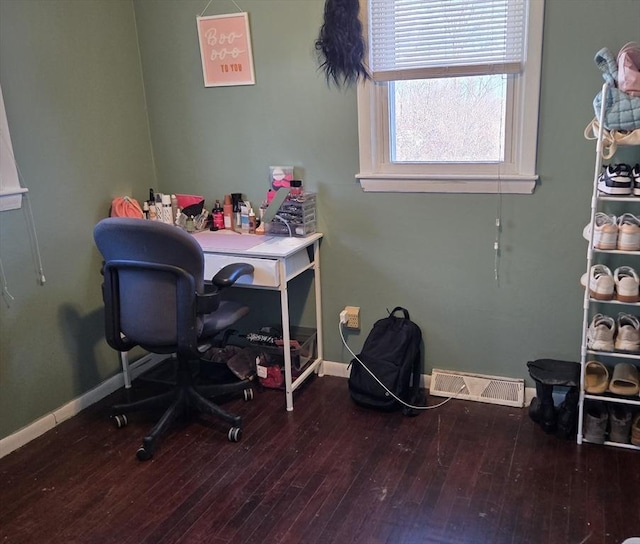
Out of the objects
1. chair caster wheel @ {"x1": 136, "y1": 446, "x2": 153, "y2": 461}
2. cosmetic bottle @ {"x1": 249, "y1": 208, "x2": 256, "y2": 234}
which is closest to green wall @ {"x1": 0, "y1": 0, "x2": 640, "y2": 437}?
cosmetic bottle @ {"x1": 249, "y1": 208, "x2": 256, "y2": 234}

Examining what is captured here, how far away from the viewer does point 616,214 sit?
7.82 feet

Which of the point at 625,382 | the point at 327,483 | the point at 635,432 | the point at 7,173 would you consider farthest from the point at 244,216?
the point at 635,432

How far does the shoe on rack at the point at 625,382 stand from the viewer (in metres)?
2.28

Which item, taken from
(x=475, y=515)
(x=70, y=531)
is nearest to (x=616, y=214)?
(x=475, y=515)

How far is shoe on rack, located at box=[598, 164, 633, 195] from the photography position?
6.93ft

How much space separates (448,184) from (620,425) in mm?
1244

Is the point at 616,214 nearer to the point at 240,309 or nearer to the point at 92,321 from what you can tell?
the point at 240,309

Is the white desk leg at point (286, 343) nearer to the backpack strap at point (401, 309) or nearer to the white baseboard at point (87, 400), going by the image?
the white baseboard at point (87, 400)

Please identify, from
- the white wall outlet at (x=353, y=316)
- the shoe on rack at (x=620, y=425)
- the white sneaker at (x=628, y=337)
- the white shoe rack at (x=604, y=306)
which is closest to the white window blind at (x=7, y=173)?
the white wall outlet at (x=353, y=316)

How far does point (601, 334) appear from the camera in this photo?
7.34 ft

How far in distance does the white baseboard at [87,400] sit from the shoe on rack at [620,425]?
16.2 inches

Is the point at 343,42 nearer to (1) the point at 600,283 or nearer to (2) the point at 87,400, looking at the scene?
(1) the point at 600,283

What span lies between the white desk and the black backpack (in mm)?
337

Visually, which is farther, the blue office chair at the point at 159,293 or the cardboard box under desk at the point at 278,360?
the cardboard box under desk at the point at 278,360
